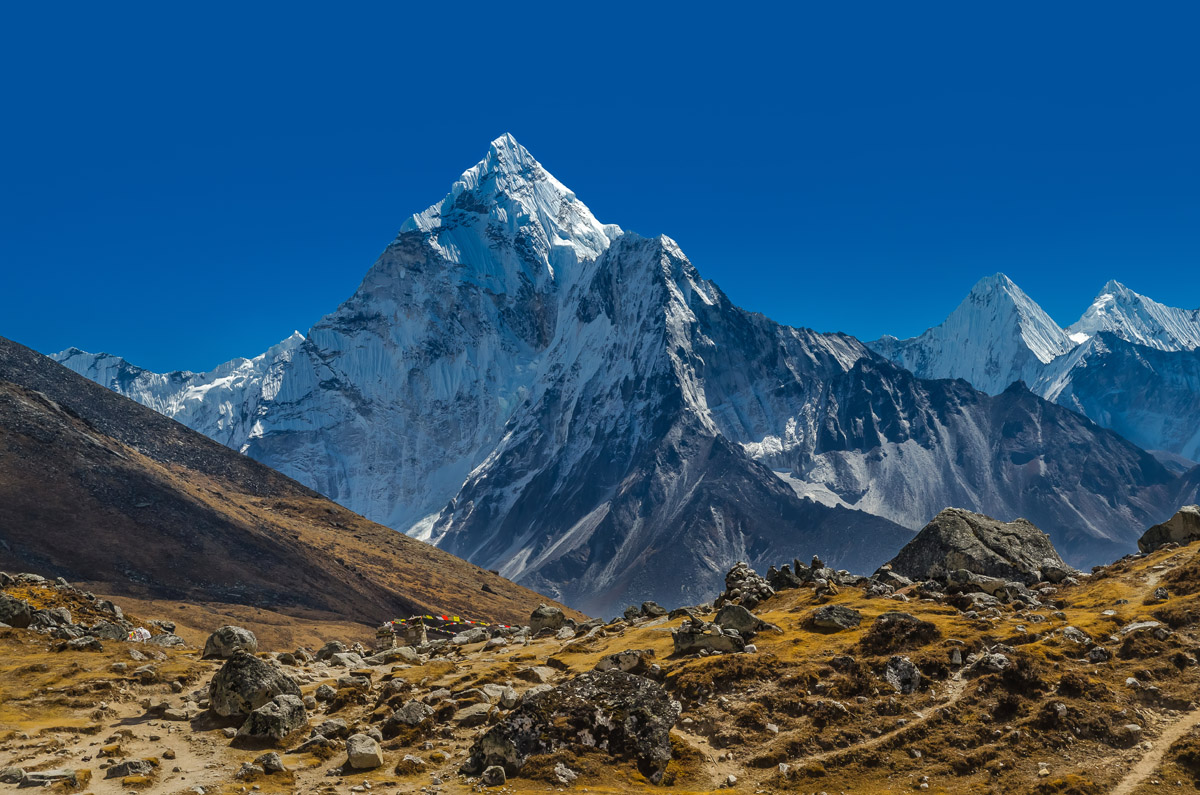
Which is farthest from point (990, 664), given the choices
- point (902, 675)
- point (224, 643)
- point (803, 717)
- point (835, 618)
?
point (224, 643)

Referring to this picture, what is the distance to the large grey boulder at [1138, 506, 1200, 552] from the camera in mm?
76500

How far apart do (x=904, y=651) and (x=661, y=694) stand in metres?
13.9

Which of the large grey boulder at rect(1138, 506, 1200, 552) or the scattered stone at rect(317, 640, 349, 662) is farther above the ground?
the large grey boulder at rect(1138, 506, 1200, 552)

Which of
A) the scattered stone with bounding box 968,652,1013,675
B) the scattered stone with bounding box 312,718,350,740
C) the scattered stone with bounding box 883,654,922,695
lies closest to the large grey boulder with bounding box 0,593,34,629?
the scattered stone with bounding box 312,718,350,740

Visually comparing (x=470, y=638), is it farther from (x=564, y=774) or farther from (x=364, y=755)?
(x=564, y=774)

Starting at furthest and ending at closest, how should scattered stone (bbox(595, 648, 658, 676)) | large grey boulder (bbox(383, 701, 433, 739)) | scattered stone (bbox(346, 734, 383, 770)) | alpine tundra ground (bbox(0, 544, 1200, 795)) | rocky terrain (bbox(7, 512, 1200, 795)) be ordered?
1. scattered stone (bbox(595, 648, 658, 676))
2. large grey boulder (bbox(383, 701, 433, 739))
3. scattered stone (bbox(346, 734, 383, 770))
4. rocky terrain (bbox(7, 512, 1200, 795))
5. alpine tundra ground (bbox(0, 544, 1200, 795))

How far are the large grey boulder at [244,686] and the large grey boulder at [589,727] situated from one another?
13.4 m

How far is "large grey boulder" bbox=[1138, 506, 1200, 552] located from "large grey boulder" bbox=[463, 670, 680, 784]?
52372 millimetres

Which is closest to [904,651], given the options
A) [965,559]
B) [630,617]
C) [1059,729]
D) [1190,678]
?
[1059,729]

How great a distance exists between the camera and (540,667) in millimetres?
59969

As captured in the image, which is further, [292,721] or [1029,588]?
[1029,588]

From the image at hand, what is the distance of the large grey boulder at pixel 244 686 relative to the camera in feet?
162

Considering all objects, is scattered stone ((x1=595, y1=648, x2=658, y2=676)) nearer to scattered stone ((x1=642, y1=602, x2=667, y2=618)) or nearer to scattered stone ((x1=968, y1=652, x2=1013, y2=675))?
scattered stone ((x1=968, y1=652, x2=1013, y2=675))

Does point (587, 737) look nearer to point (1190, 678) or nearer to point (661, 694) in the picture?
point (661, 694)
